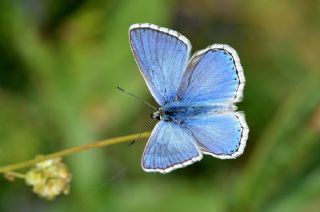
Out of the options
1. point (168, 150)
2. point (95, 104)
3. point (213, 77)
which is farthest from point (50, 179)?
point (95, 104)

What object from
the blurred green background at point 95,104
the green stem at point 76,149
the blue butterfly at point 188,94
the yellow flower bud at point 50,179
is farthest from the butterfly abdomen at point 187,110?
the blurred green background at point 95,104

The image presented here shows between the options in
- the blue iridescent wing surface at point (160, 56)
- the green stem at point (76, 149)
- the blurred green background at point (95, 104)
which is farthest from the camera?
the blurred green background at point (95, 104)

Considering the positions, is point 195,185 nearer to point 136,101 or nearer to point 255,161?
point 136,101

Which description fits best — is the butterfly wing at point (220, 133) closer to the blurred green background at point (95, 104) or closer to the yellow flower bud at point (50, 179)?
the yellow flower bud at point (50, 179)

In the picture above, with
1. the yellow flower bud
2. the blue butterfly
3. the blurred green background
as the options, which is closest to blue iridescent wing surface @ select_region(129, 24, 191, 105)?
the blue butterfly

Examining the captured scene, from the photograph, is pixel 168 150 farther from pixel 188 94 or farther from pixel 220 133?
pixel 188 94

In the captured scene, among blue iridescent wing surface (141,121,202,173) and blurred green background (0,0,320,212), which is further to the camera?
blurred green background (0,0,320,212)

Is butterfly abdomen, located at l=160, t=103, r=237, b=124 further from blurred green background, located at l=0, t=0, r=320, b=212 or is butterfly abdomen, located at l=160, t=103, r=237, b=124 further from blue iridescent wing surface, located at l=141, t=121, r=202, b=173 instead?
blurred green background, located at l=0, t=0, r=320, b=212
